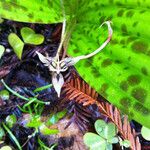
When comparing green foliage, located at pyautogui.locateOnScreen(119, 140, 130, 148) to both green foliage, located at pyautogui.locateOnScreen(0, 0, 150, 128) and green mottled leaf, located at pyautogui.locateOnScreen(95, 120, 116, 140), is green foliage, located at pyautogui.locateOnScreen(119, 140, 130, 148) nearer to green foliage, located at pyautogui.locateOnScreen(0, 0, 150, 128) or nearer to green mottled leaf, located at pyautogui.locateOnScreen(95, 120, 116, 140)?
green mottled leaf, located at pyautogui.locateOnScreen(95, 120, 116, 140)

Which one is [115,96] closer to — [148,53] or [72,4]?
[148,53]

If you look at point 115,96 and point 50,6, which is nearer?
point 115,96

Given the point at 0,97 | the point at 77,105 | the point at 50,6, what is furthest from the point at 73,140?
the point at 50,6

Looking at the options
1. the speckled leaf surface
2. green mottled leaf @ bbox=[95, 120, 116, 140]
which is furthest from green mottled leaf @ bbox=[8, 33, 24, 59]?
green mottled leaf @ bbox=[95, 120, 116, 140]

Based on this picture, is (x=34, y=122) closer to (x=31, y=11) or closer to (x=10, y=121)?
(x=10, y=121)

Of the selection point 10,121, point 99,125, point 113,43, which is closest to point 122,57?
point 113,43

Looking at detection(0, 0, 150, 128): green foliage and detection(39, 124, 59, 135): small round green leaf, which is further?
detection(39, 124, 59, 135): small round green leaf
